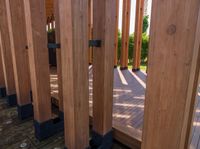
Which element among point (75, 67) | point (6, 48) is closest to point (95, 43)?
point (75, 67)

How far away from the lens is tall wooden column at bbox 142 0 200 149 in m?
0.62

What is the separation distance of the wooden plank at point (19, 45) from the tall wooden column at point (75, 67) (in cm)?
99

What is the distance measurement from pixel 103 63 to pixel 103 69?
5cm

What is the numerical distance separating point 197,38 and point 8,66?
2324 mm

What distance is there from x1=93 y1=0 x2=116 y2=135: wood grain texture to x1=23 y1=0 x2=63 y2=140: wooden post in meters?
A: 0.51

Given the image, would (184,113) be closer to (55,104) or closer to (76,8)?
(76,8)

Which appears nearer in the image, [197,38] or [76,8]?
[197,38]

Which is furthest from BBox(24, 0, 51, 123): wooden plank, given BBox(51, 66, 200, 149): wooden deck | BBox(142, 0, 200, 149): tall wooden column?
BBox(142, 0, 200, 149): tall wooden column

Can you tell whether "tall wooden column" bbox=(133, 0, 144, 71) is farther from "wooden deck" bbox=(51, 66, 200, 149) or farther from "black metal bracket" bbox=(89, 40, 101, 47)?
"black metal bracket" bbox=(89, 40, 101, 47)

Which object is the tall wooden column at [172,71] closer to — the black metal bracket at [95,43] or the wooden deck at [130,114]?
the black metal bracket at [95,43]

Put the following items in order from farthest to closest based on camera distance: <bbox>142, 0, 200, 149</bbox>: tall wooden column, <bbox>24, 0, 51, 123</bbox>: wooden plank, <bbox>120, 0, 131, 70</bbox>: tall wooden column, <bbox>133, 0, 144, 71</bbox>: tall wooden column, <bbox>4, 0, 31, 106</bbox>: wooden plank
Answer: <bbox>120, 0, 131, 70</bbox>: tall wooden column < <bbox>133, 0, 144, 71</bbox>: tall wooden column < <bbox>4, 0, 31, 106</bbox>: wooden plank < <bbox>24, 0, 51, 123</bbox>: wooden plank < <bbox>142, 0, 200, 149</bbox>: tall wooden column

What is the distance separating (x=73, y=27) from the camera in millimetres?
1043

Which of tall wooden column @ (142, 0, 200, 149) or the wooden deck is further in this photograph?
the wooden deck

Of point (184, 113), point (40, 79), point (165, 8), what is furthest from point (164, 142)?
point (40, 79)
